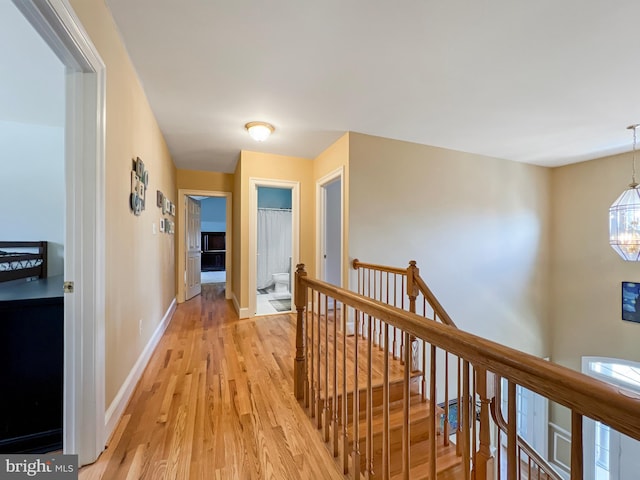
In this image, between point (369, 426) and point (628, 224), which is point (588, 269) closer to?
point (628, 224)

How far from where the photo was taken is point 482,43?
5.71ft

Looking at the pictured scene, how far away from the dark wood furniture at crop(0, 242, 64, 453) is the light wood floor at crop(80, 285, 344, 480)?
369 millimetres

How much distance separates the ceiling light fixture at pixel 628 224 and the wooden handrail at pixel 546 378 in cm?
365

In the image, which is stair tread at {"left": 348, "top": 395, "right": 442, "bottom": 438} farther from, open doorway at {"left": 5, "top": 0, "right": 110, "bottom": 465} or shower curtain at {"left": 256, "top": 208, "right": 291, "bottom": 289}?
shower curtain at {"left": 256, "top": 208, "right": 291, "bottom": 289}

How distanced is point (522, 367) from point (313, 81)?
2.26 meters

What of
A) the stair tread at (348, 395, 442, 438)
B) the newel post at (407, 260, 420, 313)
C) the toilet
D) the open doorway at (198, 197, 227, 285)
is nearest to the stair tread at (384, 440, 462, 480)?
the stair tread at (348, 395, 442, 438)

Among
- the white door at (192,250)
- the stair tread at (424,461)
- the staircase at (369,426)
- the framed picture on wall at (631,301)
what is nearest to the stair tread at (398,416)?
the staircase at (369,426)

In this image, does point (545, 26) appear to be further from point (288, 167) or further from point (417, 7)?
point (288, 167)

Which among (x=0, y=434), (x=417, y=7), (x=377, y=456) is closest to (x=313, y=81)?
(x=417, y=7)

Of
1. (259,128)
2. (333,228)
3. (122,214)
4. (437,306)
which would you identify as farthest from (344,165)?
(122,214)

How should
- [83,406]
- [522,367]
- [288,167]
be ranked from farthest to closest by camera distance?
[288,167] → [83,406] → [522,367]

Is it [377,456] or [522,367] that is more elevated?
[522,367]

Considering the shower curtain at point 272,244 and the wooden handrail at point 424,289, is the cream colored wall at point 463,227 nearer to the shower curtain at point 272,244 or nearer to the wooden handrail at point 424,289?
the wooden handrail at point 424,289

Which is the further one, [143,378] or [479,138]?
[479,138]
